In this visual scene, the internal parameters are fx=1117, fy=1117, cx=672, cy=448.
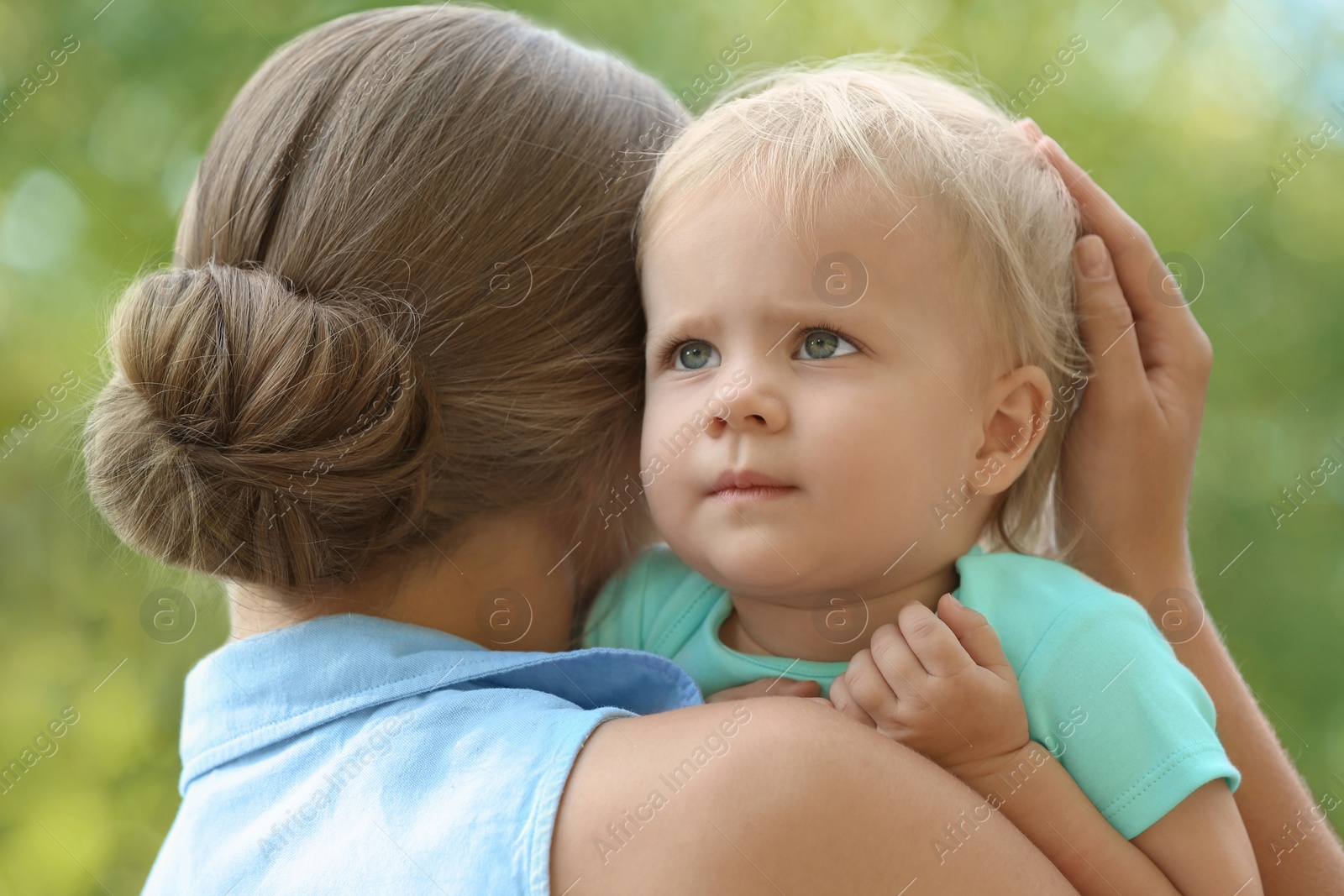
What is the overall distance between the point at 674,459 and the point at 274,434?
34 cm

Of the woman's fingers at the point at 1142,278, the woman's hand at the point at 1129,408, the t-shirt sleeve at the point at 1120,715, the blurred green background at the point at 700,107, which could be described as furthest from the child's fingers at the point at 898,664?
the blurred green background at the point at 700,107

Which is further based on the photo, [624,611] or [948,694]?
[624,611]

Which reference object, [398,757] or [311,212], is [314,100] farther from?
[398,757]

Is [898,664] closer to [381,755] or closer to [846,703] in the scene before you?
[846,703]

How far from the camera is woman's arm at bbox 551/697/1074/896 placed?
0.74m

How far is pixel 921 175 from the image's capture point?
3.28 feet

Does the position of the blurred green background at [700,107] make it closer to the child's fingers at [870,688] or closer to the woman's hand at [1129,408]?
the woman's hand at [1129,408]

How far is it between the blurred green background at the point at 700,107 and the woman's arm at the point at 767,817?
49.8 inches

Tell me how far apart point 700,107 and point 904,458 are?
93 cm

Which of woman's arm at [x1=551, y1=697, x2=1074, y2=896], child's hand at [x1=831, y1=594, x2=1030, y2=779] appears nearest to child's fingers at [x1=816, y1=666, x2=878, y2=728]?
child's hand at [x1=831, y1=594, x2=1030, y2=779]

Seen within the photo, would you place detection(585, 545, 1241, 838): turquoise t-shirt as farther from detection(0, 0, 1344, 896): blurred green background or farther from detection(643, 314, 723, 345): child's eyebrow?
detection(0, 0, 1344, 896): blurred green background

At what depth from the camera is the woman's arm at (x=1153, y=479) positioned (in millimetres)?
1156

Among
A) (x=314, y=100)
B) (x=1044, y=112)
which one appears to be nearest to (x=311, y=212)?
(x=314, y=100)

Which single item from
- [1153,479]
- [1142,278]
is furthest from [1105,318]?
[1153,479]
